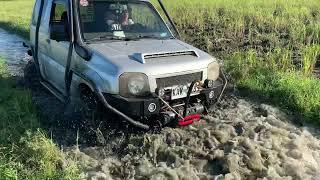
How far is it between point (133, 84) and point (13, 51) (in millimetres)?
8387

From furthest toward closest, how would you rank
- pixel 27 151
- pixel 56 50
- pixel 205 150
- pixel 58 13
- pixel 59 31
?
pixel 58 13, pixel 56 50, pixel 59 31, pixel 205 150, pixel 27 151

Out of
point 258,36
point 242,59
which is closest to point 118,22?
point 242,59

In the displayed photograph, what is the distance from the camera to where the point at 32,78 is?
335 inches

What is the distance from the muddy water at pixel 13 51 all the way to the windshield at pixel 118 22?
410 cm

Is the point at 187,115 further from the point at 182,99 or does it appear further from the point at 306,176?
the point at 306,176

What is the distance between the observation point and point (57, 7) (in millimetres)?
7027

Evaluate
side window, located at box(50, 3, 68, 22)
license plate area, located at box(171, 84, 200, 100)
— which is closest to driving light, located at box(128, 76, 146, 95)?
license plate area, located at box(171, 84, 200, 100)

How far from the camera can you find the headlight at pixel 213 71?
6.13m

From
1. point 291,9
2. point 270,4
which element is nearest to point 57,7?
point 291,9

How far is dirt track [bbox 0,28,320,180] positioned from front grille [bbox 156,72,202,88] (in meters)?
0.68

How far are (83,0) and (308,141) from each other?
3.51 metres

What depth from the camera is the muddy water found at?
10.7m

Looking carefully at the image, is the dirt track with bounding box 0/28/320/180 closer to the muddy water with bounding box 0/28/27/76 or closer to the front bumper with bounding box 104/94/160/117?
the front bumper with bounding box 104/94/160/117

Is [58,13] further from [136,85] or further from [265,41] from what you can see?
[265,41]
